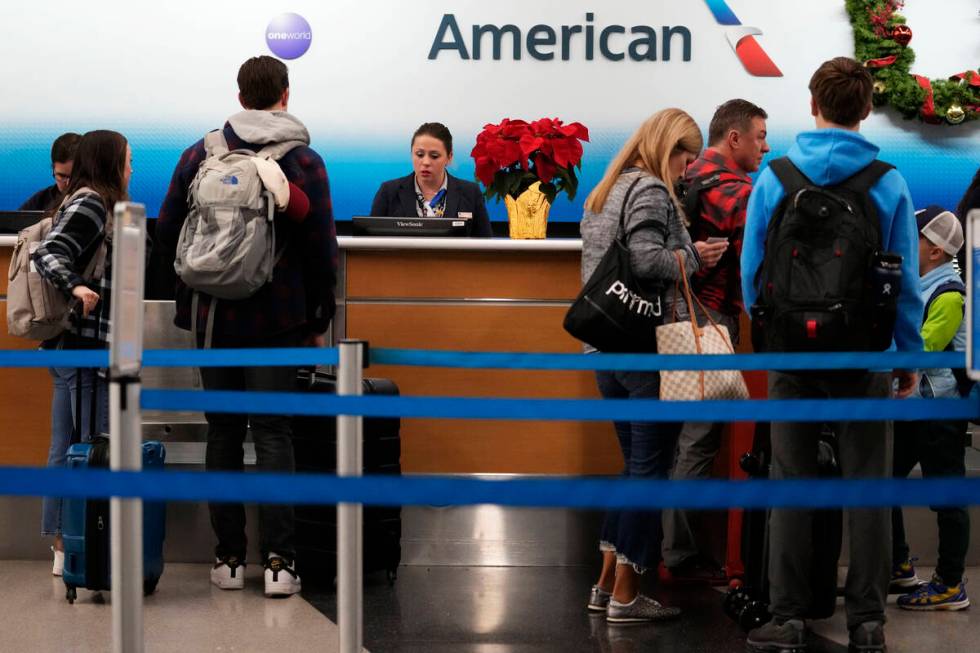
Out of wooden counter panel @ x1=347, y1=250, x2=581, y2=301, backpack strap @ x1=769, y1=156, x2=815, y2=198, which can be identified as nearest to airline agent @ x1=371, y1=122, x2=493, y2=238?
wooden counter panel @ x1=347, y1=250, x2=581, y2=301

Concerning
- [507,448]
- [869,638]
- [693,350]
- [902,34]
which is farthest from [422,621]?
[902,34]

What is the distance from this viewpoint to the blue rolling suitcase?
3943mm

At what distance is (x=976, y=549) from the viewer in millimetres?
4621

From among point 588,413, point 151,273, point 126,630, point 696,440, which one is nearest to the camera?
point 588,413

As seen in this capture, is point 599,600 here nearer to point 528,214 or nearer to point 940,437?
point 940,437

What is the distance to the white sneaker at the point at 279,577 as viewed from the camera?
161 inches

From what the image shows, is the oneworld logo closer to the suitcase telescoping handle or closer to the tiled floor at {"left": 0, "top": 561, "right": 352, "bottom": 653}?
the suitcase telescoping handle

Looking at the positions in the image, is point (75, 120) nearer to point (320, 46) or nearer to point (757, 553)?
point (320, 46)

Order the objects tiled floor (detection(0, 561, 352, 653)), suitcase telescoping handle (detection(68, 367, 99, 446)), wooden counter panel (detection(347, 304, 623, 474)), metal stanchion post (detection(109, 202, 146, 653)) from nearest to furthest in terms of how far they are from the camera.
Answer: metal stanchion post (detection(109, 202, 146, 653))
tiled floor (detection(0, 561, 352, 653))
suitcase telescoping handle (detection(68, 367, 99, 446))
wooden counter panel (detection(347, 304, 623, 474))

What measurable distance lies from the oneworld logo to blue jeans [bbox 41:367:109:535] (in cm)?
411

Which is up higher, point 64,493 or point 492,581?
point 64,493

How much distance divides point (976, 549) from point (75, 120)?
602 cm

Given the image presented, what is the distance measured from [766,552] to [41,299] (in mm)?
2478

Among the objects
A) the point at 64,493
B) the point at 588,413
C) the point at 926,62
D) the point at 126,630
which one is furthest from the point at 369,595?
the point at 926,62
